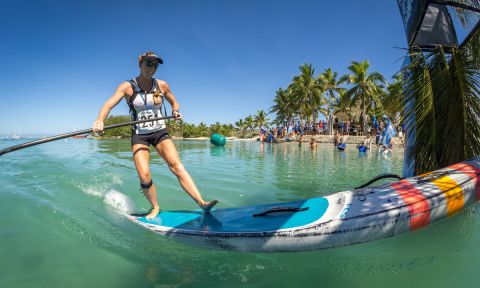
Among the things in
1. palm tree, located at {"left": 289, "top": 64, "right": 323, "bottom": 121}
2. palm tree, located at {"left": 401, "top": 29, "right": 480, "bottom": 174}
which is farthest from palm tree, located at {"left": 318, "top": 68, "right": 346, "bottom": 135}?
palm tree, located at {"left": 401, "top": 29, "right": 480, "bottom": 174}

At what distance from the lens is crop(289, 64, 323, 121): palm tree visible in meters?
41.8

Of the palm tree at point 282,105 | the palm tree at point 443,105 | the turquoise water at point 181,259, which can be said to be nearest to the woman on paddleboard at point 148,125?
the turquoise water at point 181,259

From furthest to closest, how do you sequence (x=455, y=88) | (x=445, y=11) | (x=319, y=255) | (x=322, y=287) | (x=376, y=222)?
(x=445, y=11) < (x=455, y=88) < (x=319, y=255) < (x=376, y=222) < (x=322, y=287)

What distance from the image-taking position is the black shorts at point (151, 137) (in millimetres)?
4016

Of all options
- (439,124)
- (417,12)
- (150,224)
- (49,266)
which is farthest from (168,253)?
(417,12)

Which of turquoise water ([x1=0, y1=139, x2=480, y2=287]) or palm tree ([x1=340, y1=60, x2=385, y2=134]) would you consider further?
palm tree ([x1=340, y1=60, x2=385, y2=134])

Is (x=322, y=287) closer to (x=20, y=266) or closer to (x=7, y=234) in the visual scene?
(x=20, y=266)

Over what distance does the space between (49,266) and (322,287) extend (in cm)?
282

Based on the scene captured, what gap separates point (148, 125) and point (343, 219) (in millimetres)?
2901

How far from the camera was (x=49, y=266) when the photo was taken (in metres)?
2.90

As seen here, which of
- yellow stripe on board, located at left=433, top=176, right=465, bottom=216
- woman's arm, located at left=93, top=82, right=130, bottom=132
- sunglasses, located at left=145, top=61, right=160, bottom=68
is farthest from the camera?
sunglasses, located at left=145, top=61, right=160, bottom=68

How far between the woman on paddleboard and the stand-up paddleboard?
0.61 meters

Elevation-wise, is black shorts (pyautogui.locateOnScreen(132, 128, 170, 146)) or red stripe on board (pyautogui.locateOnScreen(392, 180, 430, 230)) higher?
black shorts (pyautogui.locateOnScreen(132, 128, 170, 146))

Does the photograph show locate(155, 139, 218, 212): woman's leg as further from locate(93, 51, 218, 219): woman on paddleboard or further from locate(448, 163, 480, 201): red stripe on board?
locate(448, 163, 480, 201): red stripe on board
